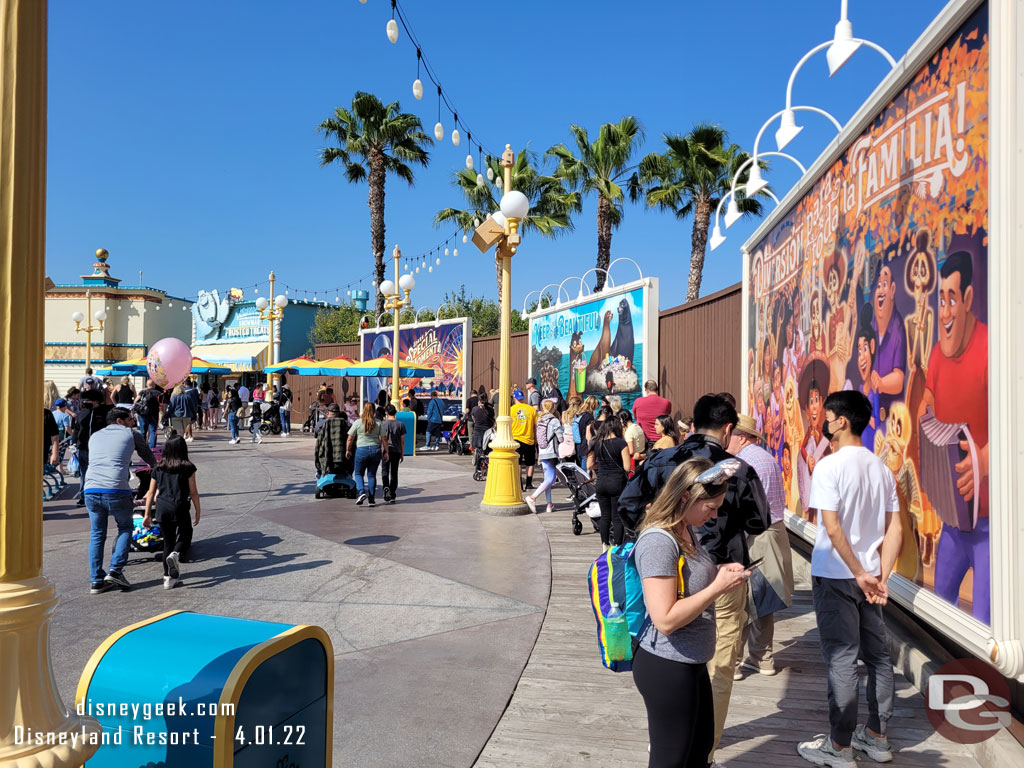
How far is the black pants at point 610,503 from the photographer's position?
7.85m

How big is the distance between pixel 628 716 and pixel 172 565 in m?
4.76

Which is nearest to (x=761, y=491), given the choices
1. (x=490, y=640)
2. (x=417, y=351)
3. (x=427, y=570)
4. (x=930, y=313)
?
(x=930, y=313)

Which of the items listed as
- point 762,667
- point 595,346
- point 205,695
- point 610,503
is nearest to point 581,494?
point 610,503

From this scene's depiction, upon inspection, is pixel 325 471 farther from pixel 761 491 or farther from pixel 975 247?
pixel 975 247

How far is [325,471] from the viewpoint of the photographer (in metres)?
12.0

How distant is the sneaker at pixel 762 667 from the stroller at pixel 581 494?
3.63 metres

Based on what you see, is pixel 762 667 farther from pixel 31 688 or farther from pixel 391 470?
pixel 391 470

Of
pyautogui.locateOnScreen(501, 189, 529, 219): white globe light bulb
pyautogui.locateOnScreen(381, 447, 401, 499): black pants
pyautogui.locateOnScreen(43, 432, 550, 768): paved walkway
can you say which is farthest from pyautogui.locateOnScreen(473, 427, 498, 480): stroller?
pyautogui.locateOnScreen(501, 189, 529, 219): white globe light bulb

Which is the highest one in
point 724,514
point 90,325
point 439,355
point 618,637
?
point 90,325

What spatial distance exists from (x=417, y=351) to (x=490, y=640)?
793 inches

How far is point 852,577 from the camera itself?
3.70 meters

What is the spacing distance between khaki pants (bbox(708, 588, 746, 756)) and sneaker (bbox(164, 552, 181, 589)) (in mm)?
5315

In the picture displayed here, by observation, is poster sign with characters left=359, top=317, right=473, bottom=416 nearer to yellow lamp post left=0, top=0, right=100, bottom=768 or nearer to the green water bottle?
the green water bottle

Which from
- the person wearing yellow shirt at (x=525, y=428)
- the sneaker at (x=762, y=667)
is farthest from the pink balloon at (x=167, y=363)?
the sneaker at (x=762, y=667)
